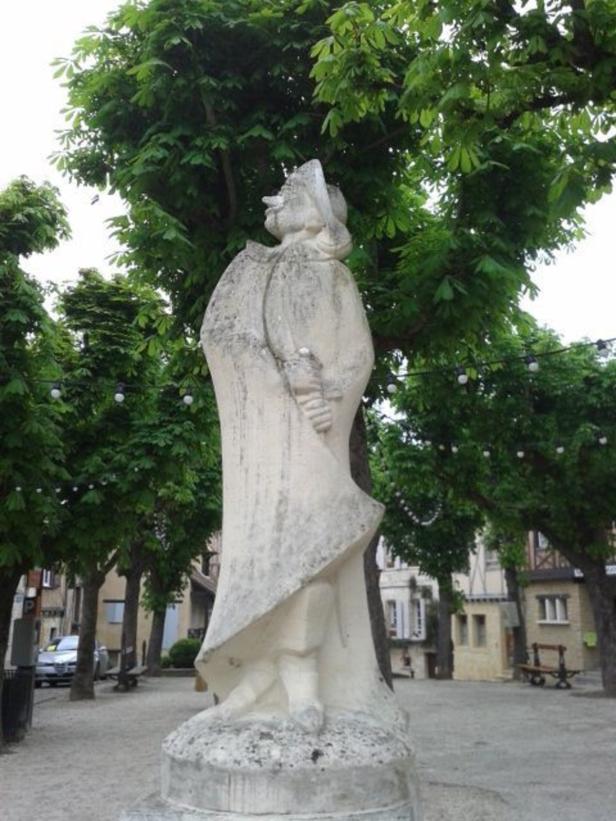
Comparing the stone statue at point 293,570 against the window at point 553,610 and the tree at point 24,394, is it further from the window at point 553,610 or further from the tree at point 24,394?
the window at point 553,610

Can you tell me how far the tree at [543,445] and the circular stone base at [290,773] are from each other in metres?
14.3

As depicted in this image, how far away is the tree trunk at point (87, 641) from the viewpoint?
70.6 feet

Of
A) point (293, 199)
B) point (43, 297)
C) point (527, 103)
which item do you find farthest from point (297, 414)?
point (43, 297)

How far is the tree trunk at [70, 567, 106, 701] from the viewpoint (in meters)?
21.5

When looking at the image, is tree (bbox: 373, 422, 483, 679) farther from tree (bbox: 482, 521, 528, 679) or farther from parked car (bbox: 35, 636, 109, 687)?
parked car (bbox: 35, 636, 109, 687)

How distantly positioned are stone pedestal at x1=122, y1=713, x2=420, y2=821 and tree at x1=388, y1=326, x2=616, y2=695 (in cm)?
1429

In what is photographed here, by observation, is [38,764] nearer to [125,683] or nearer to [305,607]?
[305,607]

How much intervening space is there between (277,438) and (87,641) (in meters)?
18.7

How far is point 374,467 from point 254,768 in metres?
21.2

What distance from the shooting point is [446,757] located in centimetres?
1205

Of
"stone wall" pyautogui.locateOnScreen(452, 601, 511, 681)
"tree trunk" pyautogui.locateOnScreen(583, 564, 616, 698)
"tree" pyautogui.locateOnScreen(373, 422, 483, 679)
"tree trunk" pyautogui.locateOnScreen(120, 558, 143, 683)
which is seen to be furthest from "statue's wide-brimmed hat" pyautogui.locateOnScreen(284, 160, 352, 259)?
"stone wall" pyautogui.locateOnScreen(452, 601, 511, 681)

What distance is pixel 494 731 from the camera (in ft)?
49.9

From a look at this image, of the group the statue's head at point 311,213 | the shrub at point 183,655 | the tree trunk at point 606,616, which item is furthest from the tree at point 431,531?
the statue's head at point 311,213

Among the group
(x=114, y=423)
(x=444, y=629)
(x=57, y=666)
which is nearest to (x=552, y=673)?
(x=444, y=629)
